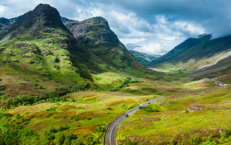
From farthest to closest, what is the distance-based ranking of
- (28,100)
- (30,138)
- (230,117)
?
(28,100) < (30,138) < (230,117)

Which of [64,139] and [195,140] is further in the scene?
[64,139]

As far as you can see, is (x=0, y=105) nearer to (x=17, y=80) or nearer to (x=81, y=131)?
(x=17, y=80)

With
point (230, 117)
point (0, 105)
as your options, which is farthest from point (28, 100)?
point (230, 117)

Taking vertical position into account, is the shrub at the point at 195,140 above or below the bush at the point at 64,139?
above

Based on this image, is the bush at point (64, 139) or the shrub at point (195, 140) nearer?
the shrub at point (195, 140)

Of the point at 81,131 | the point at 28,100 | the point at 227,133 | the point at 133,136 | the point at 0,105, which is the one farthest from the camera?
the point at 28,100

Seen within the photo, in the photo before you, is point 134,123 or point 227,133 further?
point 134,123

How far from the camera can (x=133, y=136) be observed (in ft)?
156

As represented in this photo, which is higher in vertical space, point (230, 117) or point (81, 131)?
point (230, 117)

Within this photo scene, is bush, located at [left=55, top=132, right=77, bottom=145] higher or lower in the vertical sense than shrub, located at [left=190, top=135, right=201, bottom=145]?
lower

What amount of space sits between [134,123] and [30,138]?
2126 inches

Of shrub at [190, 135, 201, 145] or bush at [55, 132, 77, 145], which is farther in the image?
bush at [55, 132, 77, 145]

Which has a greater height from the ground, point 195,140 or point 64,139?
point 195,140

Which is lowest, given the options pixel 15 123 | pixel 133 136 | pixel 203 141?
pixel 15 123
